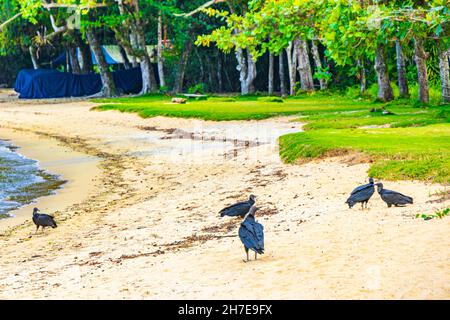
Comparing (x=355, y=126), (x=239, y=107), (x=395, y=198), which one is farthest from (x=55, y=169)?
(x=395, y=198)

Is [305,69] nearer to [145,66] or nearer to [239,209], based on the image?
[145,66]

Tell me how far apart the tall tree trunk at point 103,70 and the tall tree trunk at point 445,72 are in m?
27.5

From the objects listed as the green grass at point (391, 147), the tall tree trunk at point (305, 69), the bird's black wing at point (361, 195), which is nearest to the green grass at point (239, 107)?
the tall tree trunk at point (305, 69)

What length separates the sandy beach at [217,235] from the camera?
10.9m

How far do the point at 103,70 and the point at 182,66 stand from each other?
203 inches

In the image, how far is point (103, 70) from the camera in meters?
59.1

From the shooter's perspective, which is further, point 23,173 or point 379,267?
point 23,173

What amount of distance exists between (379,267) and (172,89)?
51.0 m

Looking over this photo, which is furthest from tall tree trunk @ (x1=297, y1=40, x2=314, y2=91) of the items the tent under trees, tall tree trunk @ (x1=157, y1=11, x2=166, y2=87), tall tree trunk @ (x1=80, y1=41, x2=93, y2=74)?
tall tree trunk @ (x1=80, y1=41, x2=93, y2=74)

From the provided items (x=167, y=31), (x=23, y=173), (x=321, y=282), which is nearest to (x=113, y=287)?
(x=321, y=282)

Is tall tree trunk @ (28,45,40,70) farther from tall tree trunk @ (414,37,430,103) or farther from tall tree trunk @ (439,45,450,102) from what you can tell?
tall tree trunk @ (439,45,450,102)

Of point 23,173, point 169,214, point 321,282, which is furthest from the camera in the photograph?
point 23,173
